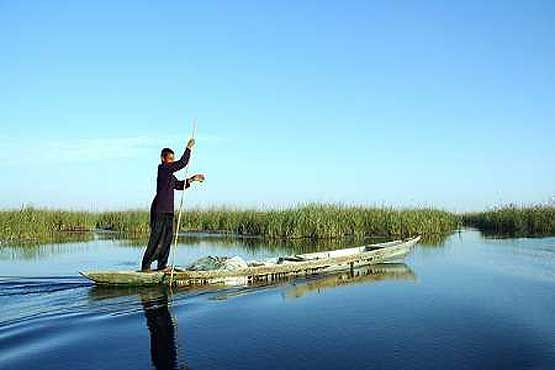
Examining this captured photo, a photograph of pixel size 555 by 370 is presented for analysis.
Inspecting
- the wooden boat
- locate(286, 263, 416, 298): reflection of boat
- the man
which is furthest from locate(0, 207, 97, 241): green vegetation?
locate(286, 263, 416, 298): reflection of boat

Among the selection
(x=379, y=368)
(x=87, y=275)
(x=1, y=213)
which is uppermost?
(x=1, y=213)

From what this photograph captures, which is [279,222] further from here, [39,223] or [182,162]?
[182,162]

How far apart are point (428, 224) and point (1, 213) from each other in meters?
17.2

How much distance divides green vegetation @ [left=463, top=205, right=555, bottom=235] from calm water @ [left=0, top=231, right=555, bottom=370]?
42.2ft

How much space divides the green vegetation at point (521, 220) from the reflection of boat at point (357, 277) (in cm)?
1308

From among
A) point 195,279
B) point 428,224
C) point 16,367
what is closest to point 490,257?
point 195,279

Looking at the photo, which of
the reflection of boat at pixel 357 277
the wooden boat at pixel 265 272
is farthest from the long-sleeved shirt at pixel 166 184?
the reflection of boat at pixel 357 277

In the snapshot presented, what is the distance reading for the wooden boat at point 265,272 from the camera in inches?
344

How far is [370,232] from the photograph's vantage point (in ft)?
74.9

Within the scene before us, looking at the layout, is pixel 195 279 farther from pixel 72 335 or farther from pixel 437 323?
pixel 437 323

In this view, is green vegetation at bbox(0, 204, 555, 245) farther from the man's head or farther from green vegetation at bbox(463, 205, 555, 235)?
the man's head

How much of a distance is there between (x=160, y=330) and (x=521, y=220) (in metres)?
21.4

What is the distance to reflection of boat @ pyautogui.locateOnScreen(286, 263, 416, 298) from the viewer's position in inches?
377

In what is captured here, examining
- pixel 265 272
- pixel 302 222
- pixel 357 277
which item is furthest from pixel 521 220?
pixel 265 272
